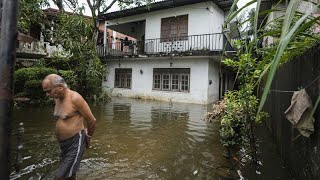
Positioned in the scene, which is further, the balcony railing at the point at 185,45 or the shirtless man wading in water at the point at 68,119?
the balcony railing at the point at 185,45

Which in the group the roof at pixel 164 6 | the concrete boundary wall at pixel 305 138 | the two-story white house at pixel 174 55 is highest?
the roof at pixel 164 6

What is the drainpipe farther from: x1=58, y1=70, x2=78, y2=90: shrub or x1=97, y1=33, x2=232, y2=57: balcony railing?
x1=97, y1=33, x2=232, y2=57: balcony railing

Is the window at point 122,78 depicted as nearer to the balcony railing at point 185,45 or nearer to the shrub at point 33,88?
the balcony railing at point 185,45

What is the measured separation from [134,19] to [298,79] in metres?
16.4

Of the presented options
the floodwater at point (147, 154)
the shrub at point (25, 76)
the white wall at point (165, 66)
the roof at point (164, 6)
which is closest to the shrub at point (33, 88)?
the shrub at point (25, 76)

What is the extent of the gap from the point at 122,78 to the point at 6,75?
58.3 ft

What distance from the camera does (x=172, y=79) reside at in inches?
650

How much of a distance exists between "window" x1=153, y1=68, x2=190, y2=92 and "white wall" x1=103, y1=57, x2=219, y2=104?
25 centimetres

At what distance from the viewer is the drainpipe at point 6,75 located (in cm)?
145

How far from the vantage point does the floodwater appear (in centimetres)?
423

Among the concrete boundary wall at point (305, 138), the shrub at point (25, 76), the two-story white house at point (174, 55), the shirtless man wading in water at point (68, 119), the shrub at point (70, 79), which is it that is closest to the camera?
the concrete boundary wall at point (305, 138)

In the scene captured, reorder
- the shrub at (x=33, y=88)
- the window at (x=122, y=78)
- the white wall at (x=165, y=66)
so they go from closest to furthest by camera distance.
Answer: the shrub at (x=33, y=88) < the white wall at (x=165, y=66) < the window at (x=122, y=78)

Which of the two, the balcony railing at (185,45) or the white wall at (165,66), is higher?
the balcony railing at (185,45)

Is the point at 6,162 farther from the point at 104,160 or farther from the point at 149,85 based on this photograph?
the point at 149,85
